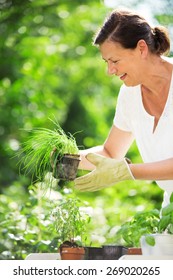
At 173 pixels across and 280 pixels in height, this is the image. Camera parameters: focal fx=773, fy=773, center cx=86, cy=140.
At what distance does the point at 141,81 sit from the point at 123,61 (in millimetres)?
142

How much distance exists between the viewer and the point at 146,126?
10.7 feet

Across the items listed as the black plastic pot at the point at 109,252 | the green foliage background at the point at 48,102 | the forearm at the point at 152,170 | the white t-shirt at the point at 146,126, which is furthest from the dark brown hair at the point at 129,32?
the green foliage background at the point at 48,102

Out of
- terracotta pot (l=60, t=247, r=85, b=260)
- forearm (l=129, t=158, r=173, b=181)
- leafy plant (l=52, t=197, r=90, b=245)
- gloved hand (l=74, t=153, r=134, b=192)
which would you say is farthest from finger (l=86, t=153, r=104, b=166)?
terracotta pot (l=60, t=247, r=85, b=260)

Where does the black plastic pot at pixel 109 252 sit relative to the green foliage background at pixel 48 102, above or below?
below

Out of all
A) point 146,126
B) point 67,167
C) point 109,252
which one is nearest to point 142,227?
point 109,252

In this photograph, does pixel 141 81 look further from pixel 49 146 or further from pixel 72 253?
pixel 72 253

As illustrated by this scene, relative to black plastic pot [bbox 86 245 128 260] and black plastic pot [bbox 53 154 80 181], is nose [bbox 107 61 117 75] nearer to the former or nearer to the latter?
black plastic pot [bbox 53 154 80 181]

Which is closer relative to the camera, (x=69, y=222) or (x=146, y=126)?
(x=69, y=222)

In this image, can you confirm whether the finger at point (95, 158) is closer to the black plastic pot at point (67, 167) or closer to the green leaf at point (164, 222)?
the black plastic pot at point (67, 167)

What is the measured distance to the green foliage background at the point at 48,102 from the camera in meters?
4.41

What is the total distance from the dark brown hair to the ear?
1 cm

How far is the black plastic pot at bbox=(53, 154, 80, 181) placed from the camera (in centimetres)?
290

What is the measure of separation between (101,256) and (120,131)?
2.72 feet

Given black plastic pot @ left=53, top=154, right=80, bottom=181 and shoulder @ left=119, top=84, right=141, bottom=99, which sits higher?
shoulder @ left=119, top=84, right=141, bottom=99
